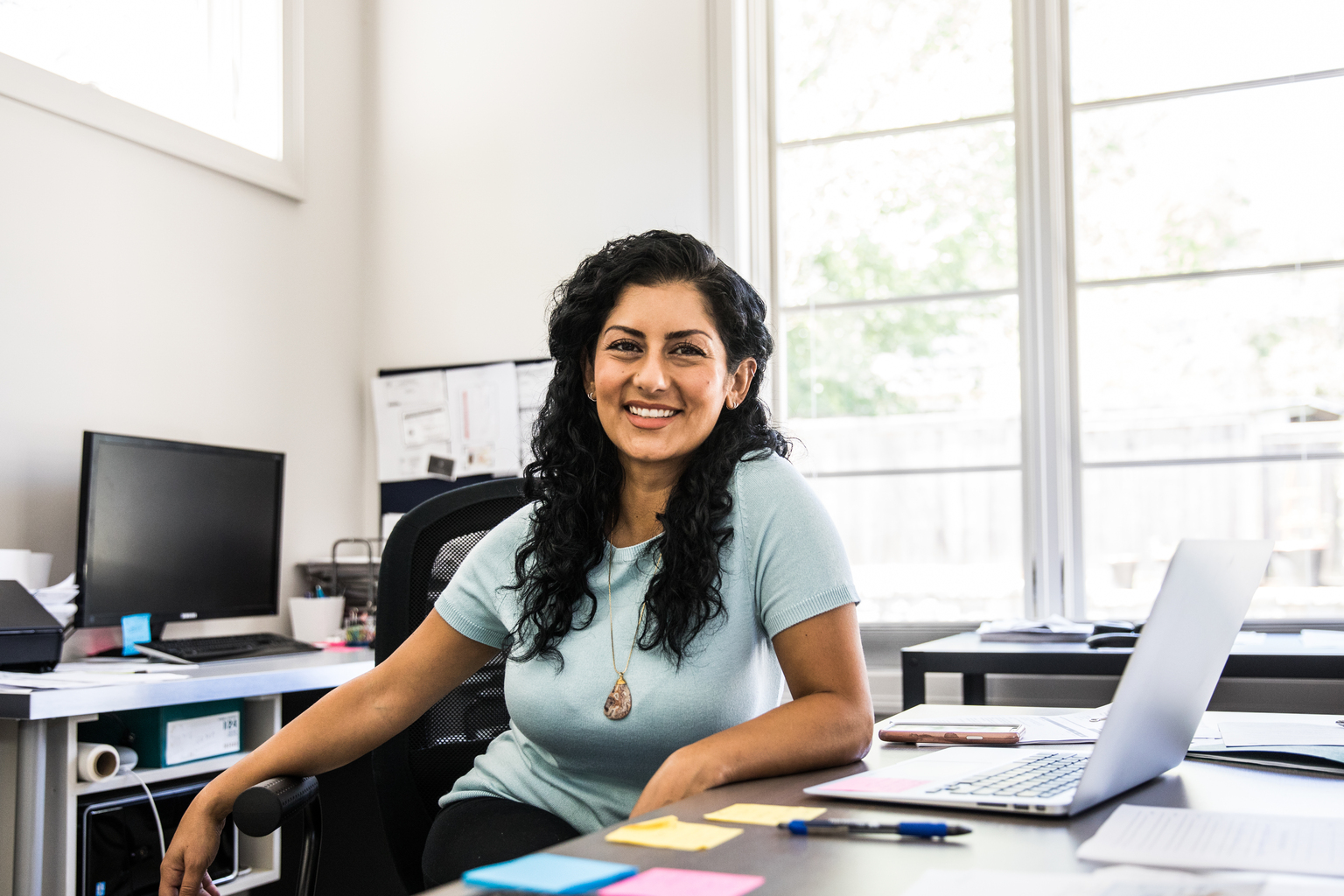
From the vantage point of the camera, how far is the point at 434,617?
4.50 feet

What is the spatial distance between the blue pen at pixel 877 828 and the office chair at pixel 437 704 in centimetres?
72

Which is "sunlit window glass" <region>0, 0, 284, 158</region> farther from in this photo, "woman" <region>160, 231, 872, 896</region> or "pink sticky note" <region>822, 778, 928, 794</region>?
"pink sticky note" <region>822, 778, 928, 794</region>

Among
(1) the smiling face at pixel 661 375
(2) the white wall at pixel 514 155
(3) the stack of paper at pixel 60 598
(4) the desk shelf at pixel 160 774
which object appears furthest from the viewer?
(2) the white wall at pixel 514 155

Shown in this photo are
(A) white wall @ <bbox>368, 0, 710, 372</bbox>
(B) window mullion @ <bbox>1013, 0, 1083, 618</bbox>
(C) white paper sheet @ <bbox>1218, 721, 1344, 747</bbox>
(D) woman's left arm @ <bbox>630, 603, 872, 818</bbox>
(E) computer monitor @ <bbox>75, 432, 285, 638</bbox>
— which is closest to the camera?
(D) woman's left arm @ <bbox>630, 603, 872, 818</bbox>

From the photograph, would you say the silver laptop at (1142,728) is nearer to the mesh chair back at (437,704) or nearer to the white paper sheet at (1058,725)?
the white paper sheet at (1058,725)

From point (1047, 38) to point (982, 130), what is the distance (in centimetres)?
28

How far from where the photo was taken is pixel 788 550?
48.7 inches

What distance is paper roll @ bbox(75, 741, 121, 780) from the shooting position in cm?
193

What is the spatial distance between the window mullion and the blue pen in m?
2.25

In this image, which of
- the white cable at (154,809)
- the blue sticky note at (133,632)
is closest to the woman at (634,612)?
the white cable at (154,809)

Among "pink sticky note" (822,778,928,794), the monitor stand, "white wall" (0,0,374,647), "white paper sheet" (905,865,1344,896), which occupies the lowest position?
the monitor stand

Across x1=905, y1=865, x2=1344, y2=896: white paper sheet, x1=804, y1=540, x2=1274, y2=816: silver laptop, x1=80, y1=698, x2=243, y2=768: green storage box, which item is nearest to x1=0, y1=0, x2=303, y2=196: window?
x1=80, y1=698, x2=243, y2=768: green storage box

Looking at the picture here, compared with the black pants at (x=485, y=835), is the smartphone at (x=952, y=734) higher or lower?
higher

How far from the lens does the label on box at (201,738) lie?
2.15 metres
